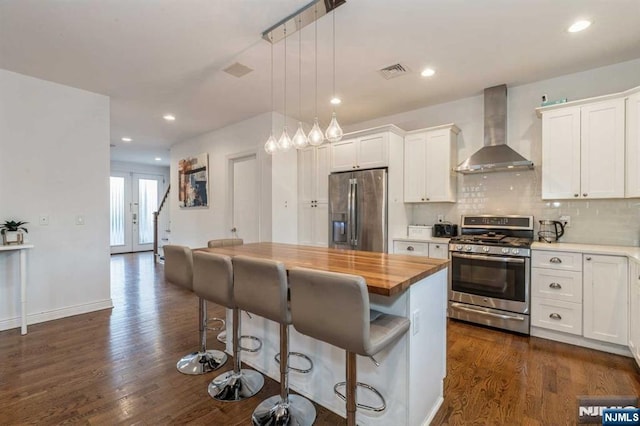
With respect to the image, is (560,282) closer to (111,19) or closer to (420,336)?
(420,336)

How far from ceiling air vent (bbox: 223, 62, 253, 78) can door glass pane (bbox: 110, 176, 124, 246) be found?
7217 millimetres

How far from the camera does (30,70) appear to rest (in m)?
3.16

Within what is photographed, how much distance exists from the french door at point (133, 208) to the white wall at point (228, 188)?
315cm

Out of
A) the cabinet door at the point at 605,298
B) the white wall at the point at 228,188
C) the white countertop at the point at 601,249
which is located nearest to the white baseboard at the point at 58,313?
the white wall at the point at 228,188

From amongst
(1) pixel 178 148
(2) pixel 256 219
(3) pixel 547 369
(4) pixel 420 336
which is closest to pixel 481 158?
(3) pixel 547 369

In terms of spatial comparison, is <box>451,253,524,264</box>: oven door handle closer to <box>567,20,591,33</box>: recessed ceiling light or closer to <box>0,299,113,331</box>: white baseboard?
<box>567,20,591,33</box>: recessed ceiling light

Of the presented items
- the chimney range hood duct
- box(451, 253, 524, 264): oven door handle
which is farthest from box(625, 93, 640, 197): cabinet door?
box(451, 253, 524, 264): oven door handle

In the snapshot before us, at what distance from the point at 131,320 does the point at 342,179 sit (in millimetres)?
3178

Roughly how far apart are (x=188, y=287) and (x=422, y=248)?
269 cm

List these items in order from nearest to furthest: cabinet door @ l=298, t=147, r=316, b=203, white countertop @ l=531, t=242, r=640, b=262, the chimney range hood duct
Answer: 1. white countertop @ l=531, t=242, r=640, b=262
2. the chimney range hood duct
3. cabinet door @ l=298, t=147, r=316, b=203

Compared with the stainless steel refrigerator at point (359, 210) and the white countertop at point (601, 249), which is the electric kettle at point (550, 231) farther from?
the stainless steel refrigerator at point (359, 210)

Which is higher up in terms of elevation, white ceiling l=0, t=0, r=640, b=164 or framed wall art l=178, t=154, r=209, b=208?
white ceiling l=0, t=0, r=640, b=164

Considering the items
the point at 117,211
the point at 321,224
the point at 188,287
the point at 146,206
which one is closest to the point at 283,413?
the point at 188,287

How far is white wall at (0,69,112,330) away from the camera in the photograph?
3.22 meters
